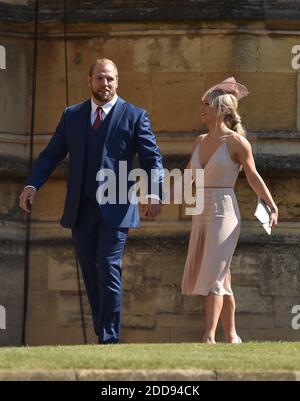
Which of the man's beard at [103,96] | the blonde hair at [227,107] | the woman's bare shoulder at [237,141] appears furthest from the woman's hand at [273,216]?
the man's beard at [103,96]

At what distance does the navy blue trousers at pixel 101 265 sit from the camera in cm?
1133

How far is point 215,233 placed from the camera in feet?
38.7

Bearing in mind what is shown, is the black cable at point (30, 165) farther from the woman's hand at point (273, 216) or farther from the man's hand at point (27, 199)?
the woman's hand at point (273, 216)

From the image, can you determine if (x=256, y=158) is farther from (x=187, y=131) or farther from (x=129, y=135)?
(x=129, y=135)

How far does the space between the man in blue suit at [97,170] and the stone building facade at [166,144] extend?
211 centimetres

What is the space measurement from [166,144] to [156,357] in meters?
4.29

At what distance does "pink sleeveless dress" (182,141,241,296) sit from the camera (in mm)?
11742

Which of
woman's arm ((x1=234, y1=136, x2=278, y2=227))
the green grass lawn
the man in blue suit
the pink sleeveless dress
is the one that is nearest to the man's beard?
the man in blue suit

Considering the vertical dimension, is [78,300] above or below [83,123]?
below

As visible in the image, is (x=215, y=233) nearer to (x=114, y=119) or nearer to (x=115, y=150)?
(x=115, y=150)

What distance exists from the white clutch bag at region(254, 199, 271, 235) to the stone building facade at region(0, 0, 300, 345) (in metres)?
1.86

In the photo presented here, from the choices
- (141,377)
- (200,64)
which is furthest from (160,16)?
(141,377)

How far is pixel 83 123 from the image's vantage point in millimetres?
11586
